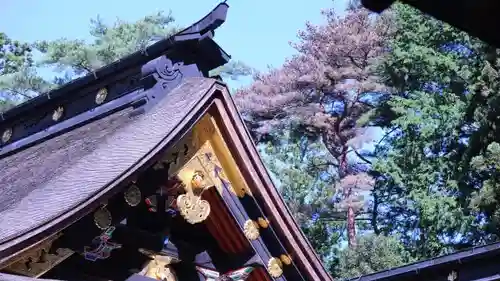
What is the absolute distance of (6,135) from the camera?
20.6ft

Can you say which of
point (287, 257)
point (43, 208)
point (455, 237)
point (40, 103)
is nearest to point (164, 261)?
point (287, 257)

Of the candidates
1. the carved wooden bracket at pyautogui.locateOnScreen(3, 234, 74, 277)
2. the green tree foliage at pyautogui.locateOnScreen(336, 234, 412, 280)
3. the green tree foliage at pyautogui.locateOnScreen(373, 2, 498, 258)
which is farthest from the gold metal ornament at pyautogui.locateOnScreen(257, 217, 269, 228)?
the green tree foliage at pyautogui.locateOnScreen(336, 234, 412, 280)

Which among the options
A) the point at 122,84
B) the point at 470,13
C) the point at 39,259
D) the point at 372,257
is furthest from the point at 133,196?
the point at 372,257

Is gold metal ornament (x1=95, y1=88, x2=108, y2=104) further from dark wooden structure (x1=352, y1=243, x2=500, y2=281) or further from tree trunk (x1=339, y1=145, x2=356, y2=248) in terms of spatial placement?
tree trunk (x1=339, y1=145, x2=356, y2=248)

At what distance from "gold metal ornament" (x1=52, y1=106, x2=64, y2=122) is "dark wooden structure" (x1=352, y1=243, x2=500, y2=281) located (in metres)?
2.73

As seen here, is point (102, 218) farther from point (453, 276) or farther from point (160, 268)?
point (453, 276)

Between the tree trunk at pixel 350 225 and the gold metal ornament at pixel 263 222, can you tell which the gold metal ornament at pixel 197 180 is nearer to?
the gold metal ornament at pixel 263 222

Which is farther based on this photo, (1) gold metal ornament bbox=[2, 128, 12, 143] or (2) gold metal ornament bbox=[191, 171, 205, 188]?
(1) gold metal ornament bbox=[2, 128, 12, 143]

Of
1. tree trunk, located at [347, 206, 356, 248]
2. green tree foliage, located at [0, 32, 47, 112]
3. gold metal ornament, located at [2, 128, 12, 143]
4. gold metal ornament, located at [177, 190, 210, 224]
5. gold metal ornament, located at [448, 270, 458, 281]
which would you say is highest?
green tree foliage, located at [0, 32, 47, 112]

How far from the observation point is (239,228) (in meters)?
4.23

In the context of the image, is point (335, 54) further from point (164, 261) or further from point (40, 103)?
point (164, 261)

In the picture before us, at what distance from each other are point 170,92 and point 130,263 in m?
1.14

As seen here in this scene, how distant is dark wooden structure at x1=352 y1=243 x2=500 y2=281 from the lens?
175 inches

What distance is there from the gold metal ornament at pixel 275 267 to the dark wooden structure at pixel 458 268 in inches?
40.0
